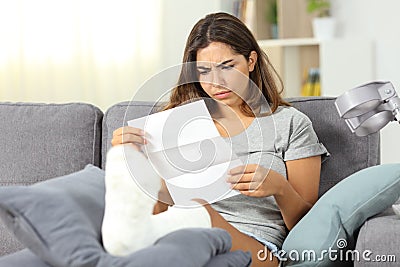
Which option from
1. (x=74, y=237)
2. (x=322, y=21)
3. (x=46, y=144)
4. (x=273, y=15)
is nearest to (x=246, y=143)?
(x=74, y=237)

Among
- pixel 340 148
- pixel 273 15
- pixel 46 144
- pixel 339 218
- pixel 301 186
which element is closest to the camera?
pixel 339 218

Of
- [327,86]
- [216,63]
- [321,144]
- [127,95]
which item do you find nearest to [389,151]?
[327,86]

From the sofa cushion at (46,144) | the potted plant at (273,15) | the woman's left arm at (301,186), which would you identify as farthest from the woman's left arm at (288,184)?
the potted plant at (273,15)

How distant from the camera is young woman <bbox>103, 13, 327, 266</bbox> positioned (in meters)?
1.77

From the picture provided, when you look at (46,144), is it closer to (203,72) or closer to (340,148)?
(203,72)

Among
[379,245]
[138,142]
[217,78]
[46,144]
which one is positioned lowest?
[379,245]

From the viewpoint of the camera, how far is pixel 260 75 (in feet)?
7.17

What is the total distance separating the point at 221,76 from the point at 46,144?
677 millimetres

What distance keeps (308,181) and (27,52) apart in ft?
7.77

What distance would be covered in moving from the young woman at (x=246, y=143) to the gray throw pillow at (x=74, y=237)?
7cm

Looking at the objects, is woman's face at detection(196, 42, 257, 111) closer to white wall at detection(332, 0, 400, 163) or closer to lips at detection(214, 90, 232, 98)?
lips at detection(214, 90, 232, 98)

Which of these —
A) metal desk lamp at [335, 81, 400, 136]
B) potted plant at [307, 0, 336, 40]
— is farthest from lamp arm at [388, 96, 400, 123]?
potted plant at [307, 0, 336, 40]

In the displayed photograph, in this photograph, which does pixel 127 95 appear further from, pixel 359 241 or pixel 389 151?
pixel 359 241

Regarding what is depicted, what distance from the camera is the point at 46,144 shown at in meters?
2.33
